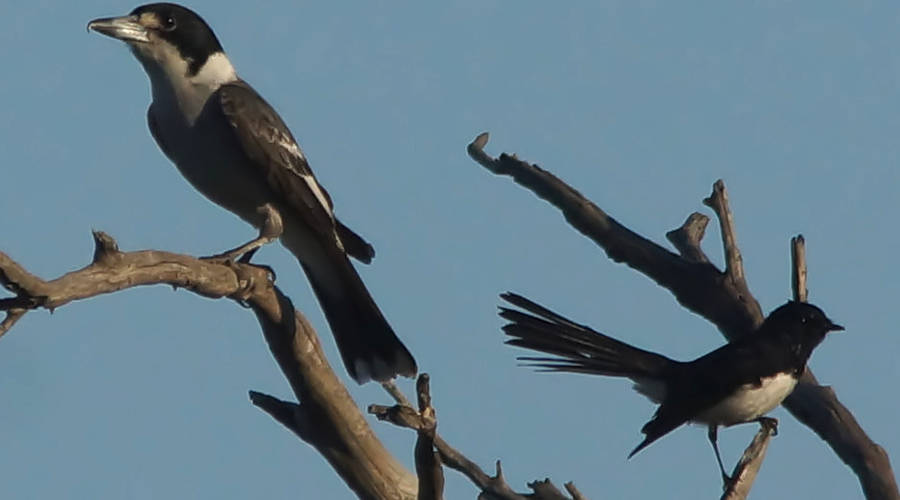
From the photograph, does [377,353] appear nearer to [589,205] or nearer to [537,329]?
[537,329]

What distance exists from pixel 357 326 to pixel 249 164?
0.80m

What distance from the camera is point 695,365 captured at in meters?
6.96

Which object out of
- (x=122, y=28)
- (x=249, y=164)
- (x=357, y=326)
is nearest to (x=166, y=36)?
(x=122, y=28)

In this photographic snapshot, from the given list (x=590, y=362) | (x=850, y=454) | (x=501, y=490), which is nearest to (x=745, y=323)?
(x=590, y=362)

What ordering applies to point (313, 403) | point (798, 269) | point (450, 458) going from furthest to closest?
point (798, 269)
point (313, 403)
point (450, 458)

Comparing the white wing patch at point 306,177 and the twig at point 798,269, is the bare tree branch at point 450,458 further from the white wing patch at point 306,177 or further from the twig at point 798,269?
the twig at point 798,269

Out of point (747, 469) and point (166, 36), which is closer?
point (747, 469)

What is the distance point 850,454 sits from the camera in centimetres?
605

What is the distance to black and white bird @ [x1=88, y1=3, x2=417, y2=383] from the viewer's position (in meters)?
6.68

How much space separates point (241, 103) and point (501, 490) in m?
2.21

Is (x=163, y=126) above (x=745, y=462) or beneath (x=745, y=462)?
above

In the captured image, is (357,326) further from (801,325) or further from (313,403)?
(801,325)

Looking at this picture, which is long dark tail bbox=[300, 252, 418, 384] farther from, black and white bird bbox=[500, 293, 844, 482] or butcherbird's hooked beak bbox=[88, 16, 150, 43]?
butcherbird's hooked beak bbox=[88, 16, 150, 43]

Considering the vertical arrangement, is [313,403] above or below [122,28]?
below
